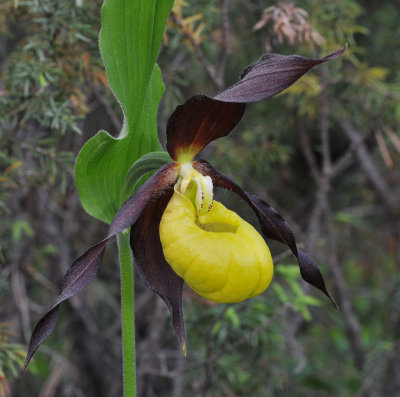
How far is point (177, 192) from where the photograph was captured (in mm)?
1005

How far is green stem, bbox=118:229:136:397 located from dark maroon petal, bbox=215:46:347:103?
34 centimetres

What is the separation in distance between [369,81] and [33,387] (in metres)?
2.02

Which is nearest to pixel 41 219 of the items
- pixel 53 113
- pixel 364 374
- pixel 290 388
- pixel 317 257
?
pixel 53 113

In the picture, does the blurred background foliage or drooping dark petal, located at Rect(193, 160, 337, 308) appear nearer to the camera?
drooping dark petal, located at Rect(193, 160, 337, 308)

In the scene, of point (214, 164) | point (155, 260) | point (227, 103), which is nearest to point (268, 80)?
point (227, 103)

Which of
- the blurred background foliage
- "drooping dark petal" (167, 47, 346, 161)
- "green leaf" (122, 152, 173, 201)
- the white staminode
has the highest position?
"drooping dark petal" (167, 47, 346, 161)

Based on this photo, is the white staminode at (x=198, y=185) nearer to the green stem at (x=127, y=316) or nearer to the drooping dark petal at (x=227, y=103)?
the drooping dark petal at (x=227, y=103)

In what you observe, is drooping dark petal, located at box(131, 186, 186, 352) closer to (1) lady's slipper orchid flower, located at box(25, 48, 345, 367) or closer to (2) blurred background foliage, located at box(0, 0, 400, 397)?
(1) lady's slipper orchid flower, located at box(25, 48, 345, 367)

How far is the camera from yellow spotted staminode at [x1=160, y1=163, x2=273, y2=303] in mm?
882

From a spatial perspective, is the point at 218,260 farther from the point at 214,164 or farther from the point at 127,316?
the point at 214,164

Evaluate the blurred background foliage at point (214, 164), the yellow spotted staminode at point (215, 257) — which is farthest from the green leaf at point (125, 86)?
the blurred background foliage at point (214, 164)

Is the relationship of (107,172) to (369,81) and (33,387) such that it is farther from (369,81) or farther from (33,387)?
(33,387)

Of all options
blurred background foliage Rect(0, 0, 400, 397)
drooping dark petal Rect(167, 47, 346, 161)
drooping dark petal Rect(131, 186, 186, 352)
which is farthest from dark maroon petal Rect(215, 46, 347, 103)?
blurred background foliage Rect(0, 0, 400, 397)

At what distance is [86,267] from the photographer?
88 centimetres
